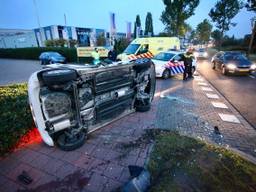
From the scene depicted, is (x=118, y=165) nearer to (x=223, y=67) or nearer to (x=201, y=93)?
(x=201, y=93)

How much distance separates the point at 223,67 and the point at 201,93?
626cm

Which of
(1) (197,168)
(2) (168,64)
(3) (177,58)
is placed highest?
(3) (177,58)

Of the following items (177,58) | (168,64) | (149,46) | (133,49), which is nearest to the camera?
(168,64)

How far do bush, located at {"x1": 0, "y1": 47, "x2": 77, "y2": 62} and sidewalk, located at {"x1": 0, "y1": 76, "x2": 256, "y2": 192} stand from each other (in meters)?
18.1

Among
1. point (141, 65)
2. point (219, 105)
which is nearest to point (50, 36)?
point (141, 65)

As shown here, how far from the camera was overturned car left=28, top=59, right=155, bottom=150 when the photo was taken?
287 centimetres

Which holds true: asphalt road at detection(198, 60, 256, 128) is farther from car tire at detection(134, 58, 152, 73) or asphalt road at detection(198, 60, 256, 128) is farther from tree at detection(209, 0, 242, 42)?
tree at detection(209, 0, 242, 42)

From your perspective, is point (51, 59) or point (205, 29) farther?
point (205, 29)

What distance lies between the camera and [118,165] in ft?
9.95

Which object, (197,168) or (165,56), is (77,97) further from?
(165,56)

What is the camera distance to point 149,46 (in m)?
16.1

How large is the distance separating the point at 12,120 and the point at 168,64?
8986mm

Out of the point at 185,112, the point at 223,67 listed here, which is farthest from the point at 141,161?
the point at 223,67

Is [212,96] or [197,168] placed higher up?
[197,168]
